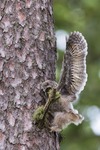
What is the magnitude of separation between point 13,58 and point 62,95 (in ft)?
1.10

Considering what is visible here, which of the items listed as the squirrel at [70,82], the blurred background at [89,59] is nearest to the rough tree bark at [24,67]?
the squirrel at [70,82]

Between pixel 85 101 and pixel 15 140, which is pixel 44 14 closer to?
pixel 15 140

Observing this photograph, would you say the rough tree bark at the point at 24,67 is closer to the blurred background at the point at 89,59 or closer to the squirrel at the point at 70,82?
the squirrel at the point at 70,82

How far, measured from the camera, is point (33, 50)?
3824 mm

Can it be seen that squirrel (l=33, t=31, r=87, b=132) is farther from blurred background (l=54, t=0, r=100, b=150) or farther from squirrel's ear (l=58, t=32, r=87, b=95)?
blurred background (l=54, t=0, r=100, b=150)

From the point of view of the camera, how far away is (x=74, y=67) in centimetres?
361

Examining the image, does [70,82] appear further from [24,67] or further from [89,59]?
[89,59]

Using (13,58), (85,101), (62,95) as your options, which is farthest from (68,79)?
(85,101)

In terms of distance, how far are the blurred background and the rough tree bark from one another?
13.4 feet

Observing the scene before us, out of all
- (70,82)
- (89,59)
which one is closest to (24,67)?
(70,82)

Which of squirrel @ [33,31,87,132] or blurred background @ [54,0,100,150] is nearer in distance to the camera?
squirrel @ [33,31,87,132]

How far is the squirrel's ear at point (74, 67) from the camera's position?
360 cm

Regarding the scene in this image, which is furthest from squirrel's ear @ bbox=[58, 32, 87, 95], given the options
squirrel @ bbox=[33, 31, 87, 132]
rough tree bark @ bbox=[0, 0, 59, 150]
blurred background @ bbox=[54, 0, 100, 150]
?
blurred background @ bbox=[54, 0, 100, 150]

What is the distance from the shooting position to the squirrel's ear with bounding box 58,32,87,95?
3.60 metres
